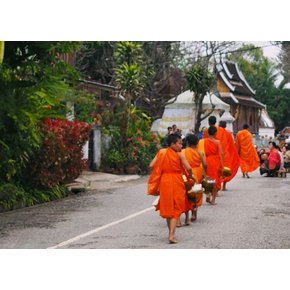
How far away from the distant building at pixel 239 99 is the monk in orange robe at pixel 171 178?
3.93 m

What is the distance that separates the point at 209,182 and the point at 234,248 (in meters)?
2.22

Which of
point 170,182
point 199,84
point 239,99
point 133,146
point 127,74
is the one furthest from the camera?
point 133,146

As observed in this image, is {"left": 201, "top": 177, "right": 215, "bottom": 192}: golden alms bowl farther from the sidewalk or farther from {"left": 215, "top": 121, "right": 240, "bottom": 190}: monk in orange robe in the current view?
the sidewalk

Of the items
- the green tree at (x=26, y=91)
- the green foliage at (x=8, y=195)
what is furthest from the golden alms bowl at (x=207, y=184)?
the green foliage at (x=8, y=195)

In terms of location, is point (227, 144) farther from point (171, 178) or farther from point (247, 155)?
point (171, 178)

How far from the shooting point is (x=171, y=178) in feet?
25.6

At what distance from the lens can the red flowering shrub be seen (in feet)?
40.0

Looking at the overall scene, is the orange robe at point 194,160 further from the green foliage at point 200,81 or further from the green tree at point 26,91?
the green foliage at point 200,81

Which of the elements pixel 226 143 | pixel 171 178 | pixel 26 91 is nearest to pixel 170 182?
pixel 171 178

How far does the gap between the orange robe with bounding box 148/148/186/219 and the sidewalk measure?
581cm

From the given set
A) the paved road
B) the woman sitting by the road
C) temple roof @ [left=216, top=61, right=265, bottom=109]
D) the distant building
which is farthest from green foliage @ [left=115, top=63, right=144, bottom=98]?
the paved road

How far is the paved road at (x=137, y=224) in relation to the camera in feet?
26.5

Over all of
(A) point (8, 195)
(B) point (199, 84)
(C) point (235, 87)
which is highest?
(B) point (199, 84)

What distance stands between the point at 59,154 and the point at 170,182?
5.06m
